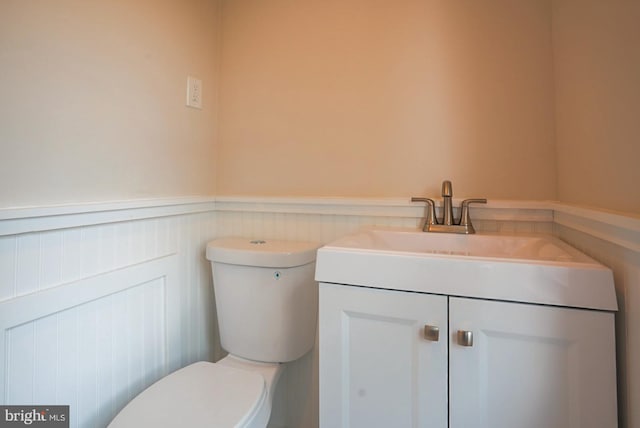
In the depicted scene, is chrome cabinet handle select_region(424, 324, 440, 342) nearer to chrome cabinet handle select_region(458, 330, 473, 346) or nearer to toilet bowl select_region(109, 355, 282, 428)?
chrome cabinet handle select_region(458, 330, 473, 346)

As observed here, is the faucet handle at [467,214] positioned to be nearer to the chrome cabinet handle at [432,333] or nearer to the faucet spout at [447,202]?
the faucet spout at [447,202]

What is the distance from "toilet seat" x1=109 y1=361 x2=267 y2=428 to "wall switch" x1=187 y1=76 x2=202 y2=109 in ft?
3.11

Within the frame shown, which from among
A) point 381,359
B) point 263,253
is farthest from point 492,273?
point 263,253

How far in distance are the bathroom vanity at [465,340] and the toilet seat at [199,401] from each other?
196 millimetres

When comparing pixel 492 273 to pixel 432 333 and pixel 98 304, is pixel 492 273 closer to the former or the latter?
pixel 432 333

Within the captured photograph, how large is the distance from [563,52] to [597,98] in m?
0.27

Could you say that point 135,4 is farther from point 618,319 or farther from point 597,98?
point 618,319

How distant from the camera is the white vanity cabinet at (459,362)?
0.60 meters

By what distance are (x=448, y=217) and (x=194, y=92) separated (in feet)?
3.44

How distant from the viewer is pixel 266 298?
105cm

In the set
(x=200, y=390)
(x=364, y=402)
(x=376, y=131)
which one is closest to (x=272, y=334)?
(x=200, y=390)

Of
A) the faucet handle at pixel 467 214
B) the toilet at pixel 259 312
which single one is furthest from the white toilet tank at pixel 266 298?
the faucet handle at pixel 467 214

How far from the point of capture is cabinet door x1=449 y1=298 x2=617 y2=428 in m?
0.59

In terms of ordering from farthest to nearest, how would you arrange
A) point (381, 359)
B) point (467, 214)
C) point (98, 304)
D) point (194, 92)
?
1. point (194, 92)
2. point (467, 214)
3. point (98, 304)
4. point (381, 359)
